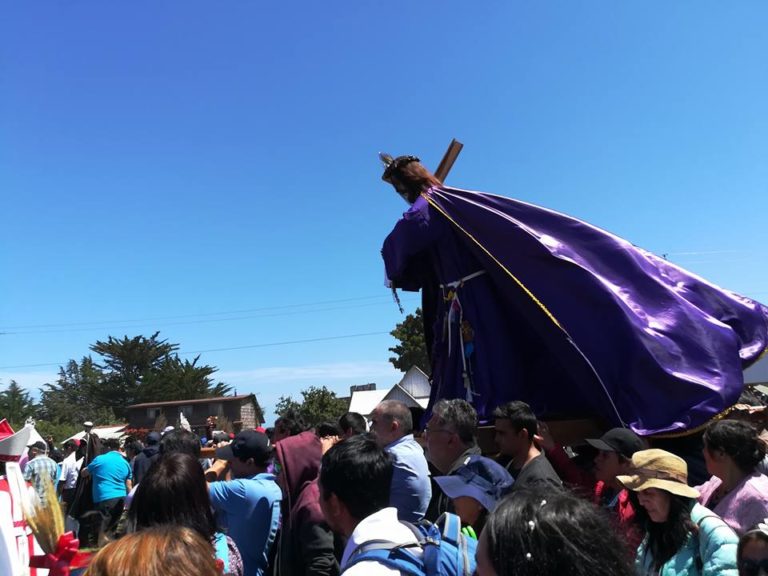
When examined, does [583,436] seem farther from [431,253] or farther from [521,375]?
[431,253]

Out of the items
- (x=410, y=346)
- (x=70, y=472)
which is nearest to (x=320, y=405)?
(x=410, y=346)

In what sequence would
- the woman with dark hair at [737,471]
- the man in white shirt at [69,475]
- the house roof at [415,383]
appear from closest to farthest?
the woman with dark hair at [737,471] < the man in white shirt at [69,475] < the house roof at [415,383]

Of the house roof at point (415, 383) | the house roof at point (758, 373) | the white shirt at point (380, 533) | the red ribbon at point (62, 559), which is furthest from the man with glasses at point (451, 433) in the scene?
the house roof at point (415, 383)

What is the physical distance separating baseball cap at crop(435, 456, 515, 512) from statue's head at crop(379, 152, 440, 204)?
8.13 feet

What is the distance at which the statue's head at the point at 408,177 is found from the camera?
468cm

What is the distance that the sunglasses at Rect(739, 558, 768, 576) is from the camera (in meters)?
1.98

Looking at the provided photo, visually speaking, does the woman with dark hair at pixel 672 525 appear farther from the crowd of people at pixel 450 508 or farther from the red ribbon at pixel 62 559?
the red ribbon at pixel 62 559

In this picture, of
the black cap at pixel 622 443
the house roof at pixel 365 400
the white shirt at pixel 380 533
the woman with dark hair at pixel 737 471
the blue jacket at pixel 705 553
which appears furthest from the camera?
the house roof at pixel 365 400

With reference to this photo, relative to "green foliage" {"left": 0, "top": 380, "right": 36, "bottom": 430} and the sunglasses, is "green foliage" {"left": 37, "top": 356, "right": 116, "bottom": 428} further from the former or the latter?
the sunglasses

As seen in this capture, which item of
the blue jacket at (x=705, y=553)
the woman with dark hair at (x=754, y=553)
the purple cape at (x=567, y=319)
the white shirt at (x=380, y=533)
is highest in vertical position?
the purple cape at (x=567, y=319)

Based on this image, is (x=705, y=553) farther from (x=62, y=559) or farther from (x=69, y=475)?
(x=69, y=475)

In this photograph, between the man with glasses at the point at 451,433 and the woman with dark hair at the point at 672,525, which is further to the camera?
the man with glasses at the point at 451,433

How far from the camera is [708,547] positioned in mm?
2408

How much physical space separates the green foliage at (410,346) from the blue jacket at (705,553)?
111 feet
